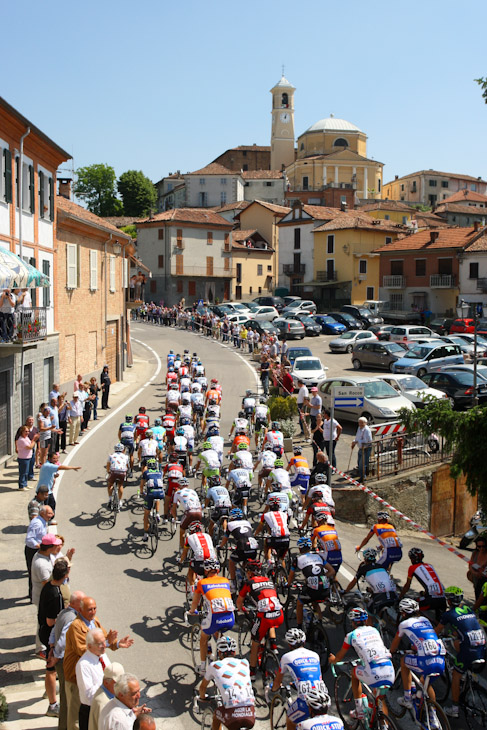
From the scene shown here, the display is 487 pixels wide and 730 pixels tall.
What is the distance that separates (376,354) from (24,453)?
71.3 feet

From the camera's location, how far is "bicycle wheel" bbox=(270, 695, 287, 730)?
7909mm

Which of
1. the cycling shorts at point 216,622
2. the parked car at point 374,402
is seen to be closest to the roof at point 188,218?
the parked car at point 374,402

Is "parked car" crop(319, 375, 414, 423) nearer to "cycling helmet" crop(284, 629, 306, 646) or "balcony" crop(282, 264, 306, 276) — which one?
"cycling helmet" crop(284, 629, 306, 646)

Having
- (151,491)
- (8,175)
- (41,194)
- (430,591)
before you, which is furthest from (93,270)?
(430,591)

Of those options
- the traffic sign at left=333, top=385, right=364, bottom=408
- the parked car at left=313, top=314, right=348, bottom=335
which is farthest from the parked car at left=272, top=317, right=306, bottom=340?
the traffic sign at left=333, top=385, right=364, bottom=408

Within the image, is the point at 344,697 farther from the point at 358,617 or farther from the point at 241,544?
the point at 241,544

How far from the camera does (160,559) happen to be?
1280 cm

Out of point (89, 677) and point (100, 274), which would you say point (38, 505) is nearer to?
point (89, 677)

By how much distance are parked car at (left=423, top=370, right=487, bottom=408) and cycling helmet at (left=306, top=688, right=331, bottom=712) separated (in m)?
18.9

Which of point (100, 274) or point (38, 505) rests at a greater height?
point (100, 274)

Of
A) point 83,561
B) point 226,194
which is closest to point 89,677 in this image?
point 83,561

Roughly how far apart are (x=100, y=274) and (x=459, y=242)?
34.0 metres

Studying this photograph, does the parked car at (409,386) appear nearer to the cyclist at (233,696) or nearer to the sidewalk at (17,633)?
the sidewalk at (17,633)

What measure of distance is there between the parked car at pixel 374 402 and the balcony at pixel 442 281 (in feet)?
114
